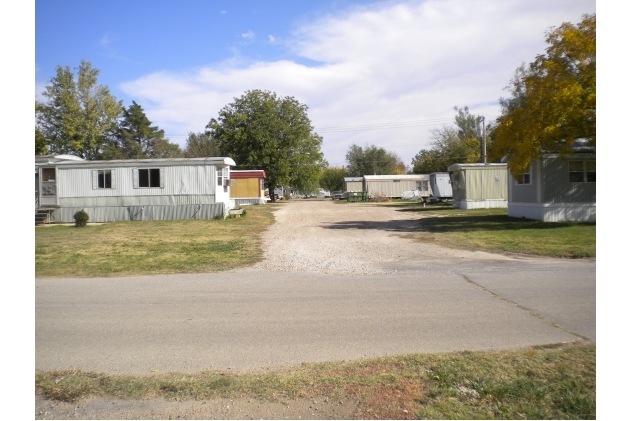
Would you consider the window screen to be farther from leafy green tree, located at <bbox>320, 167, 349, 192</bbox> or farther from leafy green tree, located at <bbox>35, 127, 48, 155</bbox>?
leafy green tree, located at <bbox>320, 167, 349, 192</bbox>

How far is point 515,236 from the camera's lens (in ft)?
52.4

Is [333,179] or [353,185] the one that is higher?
[333,179]

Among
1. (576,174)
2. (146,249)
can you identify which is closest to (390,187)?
(576,174)

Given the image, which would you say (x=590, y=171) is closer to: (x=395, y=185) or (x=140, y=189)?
(x=140, y=189)

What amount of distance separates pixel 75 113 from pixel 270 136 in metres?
18.1

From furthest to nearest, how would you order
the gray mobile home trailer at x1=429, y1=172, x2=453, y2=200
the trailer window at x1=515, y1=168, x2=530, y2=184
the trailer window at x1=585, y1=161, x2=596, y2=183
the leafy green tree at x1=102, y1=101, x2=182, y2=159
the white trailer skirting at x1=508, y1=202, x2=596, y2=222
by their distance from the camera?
the leafy green tree at x1=102, y1=101, x2=182, y2=159 < the gray mobile home trailer at x1=429, y1=172, x2=453, y2=200 < the trailer window at x1=515, y1=168, x2=530, y2=184 < the trailer window at x1=585, y1=161, x2=596, y2=183 < the white trailer skirting at x1=508, y1=202, x2=596, y2=222

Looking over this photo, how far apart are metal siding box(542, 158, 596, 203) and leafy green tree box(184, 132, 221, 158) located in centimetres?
4495

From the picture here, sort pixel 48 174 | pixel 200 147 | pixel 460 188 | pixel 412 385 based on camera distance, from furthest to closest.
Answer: pixel 200 147 < pixel 460 188 < pixel 48 174 < pixel 412 385

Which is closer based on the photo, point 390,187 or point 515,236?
point 515,236

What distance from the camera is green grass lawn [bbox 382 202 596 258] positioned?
1309 cm

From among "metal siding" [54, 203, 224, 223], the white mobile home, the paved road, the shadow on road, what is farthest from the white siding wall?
the paved road

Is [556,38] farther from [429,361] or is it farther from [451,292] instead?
[429,361]

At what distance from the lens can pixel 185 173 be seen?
24906mm

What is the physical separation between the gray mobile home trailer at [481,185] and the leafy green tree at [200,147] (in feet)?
118
